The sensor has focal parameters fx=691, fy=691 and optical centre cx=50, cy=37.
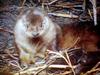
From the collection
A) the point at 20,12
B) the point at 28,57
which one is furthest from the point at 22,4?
the point at 28,57

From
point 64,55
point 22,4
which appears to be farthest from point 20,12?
point 64,55

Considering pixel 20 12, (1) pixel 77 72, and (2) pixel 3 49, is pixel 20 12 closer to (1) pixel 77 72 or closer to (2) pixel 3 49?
(2) pixel 3 49

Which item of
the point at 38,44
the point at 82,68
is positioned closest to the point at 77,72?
the point at 82,68

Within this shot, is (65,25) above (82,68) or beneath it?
above

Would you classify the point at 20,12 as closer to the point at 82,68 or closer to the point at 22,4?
the point at 22,4

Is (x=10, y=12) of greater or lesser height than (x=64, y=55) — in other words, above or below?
above
